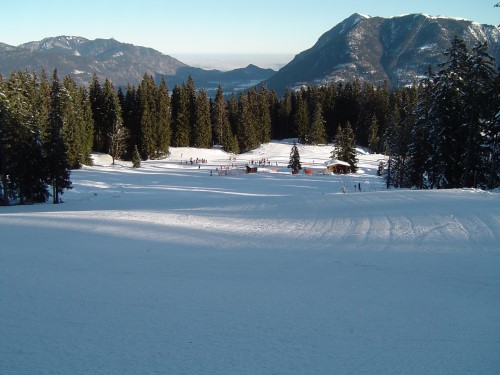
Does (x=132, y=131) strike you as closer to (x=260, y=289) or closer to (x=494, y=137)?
(x=494, y=137)

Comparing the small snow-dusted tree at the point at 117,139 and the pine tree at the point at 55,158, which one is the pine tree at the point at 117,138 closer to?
the small snow-dusted tree at the point at 117,139

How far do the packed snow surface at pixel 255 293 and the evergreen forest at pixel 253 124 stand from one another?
44.2 feet

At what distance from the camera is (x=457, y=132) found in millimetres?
27609

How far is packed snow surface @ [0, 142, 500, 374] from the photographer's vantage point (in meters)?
4.99

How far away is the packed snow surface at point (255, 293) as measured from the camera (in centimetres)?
499

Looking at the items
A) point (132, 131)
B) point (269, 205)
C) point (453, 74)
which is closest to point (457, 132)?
point (453, 74)

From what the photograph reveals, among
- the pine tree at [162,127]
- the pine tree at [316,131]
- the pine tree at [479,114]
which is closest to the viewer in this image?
the pine tree at [479,114]

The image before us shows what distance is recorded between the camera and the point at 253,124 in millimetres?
78938

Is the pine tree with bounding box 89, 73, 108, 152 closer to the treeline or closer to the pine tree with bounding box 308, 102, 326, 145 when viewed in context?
the treeline

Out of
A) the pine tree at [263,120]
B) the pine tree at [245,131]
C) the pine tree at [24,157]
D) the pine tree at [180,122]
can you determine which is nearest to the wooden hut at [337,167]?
the pine tree at [245,131]

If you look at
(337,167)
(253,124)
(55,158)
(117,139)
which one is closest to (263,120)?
(253,124)

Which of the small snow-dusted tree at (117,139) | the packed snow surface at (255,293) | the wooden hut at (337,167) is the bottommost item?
the packed snow surface at (255,293)

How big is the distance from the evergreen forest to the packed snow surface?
530 inches

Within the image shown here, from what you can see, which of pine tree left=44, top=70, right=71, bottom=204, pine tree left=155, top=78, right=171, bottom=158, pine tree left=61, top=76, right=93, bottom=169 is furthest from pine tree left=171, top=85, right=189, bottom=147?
pine tree left=44, top=70, right=71, bottom=204
